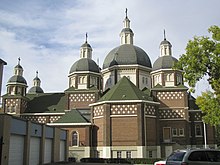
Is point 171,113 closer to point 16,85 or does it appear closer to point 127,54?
point 127,54

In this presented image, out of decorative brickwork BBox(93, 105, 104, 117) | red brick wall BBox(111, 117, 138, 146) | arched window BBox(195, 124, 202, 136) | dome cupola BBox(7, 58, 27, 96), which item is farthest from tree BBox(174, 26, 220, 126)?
dome cupola BBox(7, 58, 27, 96)

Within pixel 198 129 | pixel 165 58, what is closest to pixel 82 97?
pixel 165 58

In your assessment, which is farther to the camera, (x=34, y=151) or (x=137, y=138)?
(x=137, y=138)

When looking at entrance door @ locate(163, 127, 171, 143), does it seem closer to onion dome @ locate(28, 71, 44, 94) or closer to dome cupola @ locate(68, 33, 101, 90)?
dome cupola @ locate(68, 33, 101, 90)

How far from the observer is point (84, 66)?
5000 cm

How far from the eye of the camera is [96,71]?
50312mm

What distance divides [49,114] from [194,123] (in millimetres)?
24956

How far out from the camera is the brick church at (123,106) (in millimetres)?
39344

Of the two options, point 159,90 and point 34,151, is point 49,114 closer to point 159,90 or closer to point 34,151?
point 159,90

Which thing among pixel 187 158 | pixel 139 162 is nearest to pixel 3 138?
pixel 187 158

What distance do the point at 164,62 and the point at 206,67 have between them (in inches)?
1117

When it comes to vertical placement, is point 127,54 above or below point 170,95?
above

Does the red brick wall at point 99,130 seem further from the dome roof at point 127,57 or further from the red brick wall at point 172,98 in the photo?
the dome roof at point 127,57

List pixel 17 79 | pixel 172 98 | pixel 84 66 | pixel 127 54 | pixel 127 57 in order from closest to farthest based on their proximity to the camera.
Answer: pixel 172 98 < pixel 84 66 < pixel 127 57 < pixel 127 54 < pixel 17 79
